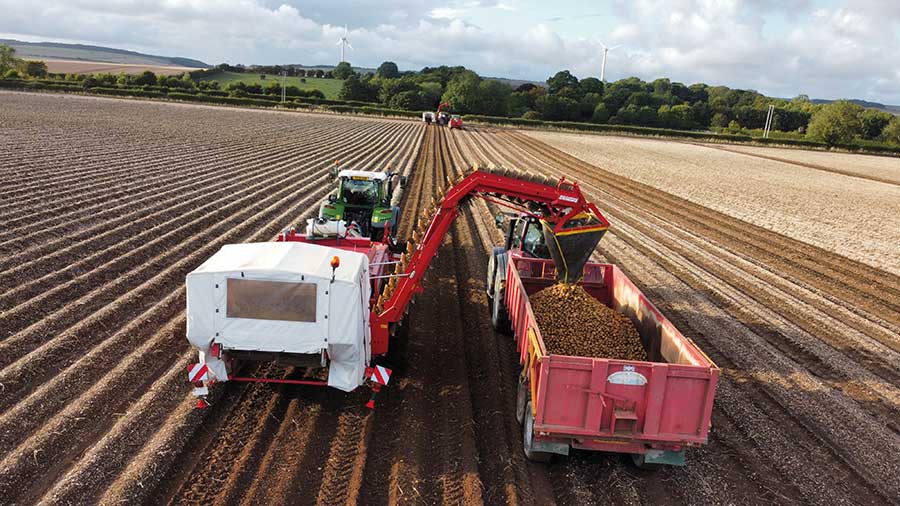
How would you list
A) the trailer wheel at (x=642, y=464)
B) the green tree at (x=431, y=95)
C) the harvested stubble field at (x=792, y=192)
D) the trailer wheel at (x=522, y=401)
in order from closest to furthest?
1. the trailer wheel at (x=642, y=464)
2. the trailer wheel at (x=522, y=401)
3. the harvested stubble field at (x=792, y=192)
4. the green tree at (x=431, y=95)

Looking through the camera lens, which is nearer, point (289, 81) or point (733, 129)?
point (733, 129)

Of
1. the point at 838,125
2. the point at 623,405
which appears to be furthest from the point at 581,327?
the point at 838,125

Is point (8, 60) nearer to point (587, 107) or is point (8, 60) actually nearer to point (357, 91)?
point (357, 91)

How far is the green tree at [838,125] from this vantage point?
85.5 m

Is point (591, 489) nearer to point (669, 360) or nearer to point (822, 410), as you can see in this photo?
point (669, 360)

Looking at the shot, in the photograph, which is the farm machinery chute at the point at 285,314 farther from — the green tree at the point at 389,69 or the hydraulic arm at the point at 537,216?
the green tree at the point at 389,69

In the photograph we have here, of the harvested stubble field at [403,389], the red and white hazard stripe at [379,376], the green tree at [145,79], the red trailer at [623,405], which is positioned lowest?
the harvested stubble field at [403,389]

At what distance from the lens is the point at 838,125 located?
8556 centimetres

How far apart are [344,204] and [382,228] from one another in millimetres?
1194

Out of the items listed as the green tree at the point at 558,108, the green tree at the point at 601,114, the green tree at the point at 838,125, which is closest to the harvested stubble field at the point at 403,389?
the green tree at the point at 838,125

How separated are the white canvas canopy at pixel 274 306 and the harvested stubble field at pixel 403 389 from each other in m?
1.07

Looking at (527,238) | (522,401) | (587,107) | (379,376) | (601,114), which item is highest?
(587,107)

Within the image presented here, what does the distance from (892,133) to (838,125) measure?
10.3 metres

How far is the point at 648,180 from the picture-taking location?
34312mm
